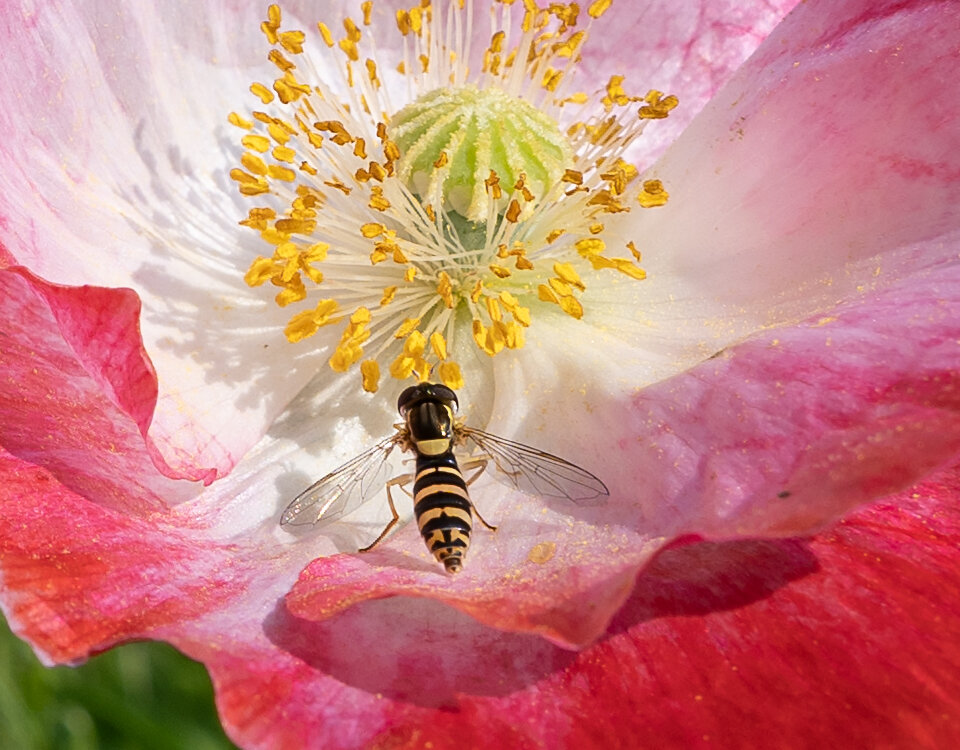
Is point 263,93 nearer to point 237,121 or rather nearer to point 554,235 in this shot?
point 237,121

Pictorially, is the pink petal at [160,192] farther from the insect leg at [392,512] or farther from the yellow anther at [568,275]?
the yellow anther at [568,275]

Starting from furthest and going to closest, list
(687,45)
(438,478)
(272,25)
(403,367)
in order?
1. (687,45)
2. (272,25)
3. (403,367)
4. (438,478)

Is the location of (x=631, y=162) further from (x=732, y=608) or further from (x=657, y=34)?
(x=732, y=608)

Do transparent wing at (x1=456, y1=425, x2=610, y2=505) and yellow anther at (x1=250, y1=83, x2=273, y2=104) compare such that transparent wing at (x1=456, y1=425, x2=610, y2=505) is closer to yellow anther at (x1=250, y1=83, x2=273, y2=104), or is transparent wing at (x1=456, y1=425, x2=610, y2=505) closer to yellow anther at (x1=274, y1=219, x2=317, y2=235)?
yellow anther at (x1=274, y1=219, x2=317, y2=235)

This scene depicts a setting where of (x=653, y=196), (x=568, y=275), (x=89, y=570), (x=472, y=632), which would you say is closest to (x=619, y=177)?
(x=653, y=196)

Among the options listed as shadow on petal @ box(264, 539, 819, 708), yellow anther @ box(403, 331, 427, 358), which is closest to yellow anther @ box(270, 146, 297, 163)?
yellow anther @ box(403, 331, 427, 358)

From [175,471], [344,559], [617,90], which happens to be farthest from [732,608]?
[617,90]

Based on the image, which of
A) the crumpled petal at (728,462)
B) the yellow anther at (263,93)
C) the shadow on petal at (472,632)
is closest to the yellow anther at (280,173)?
the yellow anther at (263,93)
